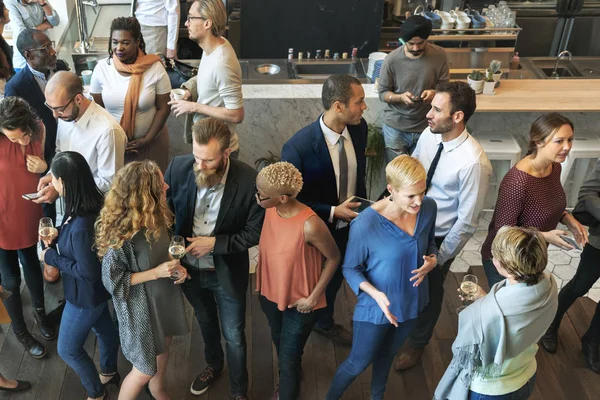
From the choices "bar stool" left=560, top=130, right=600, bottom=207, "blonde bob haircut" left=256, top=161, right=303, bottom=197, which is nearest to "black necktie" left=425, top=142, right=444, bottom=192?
"blonde bob haircut" left=256, top=161, right=303, bottom=197

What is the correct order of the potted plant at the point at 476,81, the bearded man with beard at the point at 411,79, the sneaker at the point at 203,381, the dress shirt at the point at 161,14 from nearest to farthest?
the sneaker at the point at 203,381, the bearded man with beard at the point at 411,79, the potted plant at the point at 476,81, the dress shirt at the point at 161,14

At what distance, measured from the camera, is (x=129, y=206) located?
8.81 feet

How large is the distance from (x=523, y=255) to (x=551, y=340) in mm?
1679

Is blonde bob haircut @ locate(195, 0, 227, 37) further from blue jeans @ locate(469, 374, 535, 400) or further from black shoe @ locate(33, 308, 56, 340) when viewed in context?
blue jeans @ locate(469, 374, 535, 400)

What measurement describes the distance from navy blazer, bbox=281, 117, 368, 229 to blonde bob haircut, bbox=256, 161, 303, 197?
1.66 ft

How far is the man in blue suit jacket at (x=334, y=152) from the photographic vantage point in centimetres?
326

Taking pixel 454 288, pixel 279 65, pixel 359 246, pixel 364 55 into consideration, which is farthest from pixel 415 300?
pixel 364 55

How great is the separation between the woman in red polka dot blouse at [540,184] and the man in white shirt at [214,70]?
1.62 metres

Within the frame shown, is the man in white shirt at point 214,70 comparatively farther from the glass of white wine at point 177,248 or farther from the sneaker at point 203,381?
the sneaker at point 203,381

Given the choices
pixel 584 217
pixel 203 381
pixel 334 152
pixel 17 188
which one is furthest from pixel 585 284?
pixel 17 188

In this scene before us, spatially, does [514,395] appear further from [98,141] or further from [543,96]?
[543,96]

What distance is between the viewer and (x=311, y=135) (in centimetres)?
332

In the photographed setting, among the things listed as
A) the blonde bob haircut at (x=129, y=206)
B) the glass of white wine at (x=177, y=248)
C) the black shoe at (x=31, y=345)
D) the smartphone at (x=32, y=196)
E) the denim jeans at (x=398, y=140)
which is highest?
the blonde bob haircut at (x=129, y=206)

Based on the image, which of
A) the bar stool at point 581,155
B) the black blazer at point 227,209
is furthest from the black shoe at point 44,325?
the bar stool at point 581,155
